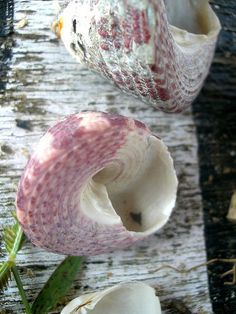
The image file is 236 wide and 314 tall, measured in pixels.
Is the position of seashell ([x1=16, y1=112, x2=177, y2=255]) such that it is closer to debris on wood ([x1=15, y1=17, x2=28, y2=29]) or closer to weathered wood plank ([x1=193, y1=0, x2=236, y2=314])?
weathered wood plank ([x1=193, y1=0, x2=236, y2=314])

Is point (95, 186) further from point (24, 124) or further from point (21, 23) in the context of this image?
point (21, 23)

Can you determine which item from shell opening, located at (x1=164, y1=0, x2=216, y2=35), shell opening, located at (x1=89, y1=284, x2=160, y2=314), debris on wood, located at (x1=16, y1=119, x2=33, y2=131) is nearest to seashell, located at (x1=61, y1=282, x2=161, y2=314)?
shell opening, located at (x1=89, y1=284, x2=160, y2=314)

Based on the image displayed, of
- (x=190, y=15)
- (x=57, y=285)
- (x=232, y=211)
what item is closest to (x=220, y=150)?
(x=232, y=211)

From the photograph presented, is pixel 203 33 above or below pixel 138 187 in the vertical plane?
above

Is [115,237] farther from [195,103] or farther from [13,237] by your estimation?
[195,103]

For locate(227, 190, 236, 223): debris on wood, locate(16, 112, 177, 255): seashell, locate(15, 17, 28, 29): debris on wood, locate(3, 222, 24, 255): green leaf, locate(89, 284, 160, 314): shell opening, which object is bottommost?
locate(89, 284, 160, 314): shell opening

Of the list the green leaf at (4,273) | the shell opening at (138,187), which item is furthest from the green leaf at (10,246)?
the shell opening at (138,187)

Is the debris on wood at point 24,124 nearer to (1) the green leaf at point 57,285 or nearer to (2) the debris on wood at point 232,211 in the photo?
(1) the green leaf at point 57,285

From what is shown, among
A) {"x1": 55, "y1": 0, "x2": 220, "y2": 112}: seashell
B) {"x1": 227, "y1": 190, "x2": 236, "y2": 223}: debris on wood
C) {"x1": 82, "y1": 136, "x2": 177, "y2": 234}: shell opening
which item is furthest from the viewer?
{"x1": 227, "y1": 190, "x2": 236, "y2": 223}: debris on wood
